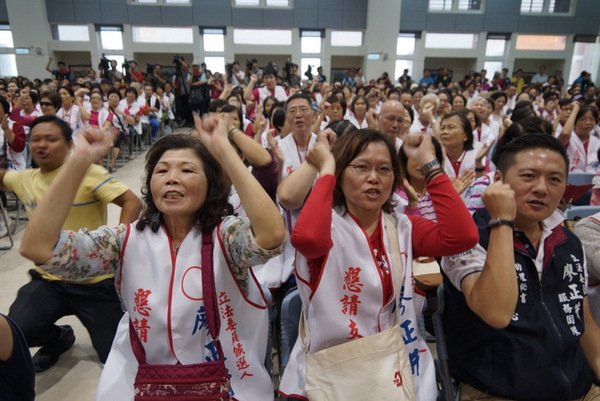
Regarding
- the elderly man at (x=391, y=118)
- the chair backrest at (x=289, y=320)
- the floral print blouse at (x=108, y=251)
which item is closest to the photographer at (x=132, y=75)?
the elderly man at (x=391, y=118)

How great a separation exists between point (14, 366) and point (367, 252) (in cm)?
109

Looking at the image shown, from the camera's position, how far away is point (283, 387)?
1.40 metres

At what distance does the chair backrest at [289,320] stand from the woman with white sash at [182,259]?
4.6 inches

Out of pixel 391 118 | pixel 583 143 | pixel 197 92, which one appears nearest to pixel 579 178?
pixel 583 143

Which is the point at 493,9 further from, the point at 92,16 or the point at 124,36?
the point at 92,16

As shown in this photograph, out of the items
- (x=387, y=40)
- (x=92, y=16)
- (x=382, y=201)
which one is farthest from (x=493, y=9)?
(x=382, y=201)

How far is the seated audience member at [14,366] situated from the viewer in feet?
3.44

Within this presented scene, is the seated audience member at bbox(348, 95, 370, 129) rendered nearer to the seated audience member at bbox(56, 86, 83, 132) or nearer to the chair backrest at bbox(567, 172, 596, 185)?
the chair backrest at bbox(567, 172, 596, 185)

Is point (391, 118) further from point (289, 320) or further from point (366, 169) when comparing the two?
point (289, 320)

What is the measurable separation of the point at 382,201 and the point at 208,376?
818 mm

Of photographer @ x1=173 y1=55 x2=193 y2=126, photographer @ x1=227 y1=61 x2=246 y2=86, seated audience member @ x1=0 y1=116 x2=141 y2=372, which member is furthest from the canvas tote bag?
photographer @ x1=227 y1=61 x2=246 y2=86

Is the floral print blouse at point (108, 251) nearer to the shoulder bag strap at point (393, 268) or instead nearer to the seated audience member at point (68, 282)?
the shoulder bag strap at point (393, 268)

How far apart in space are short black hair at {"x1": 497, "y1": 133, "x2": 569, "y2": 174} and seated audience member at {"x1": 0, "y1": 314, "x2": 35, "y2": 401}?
1664 mm

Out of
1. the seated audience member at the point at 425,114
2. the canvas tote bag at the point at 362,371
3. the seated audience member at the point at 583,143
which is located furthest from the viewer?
the seated audience member at the point at 425,114
